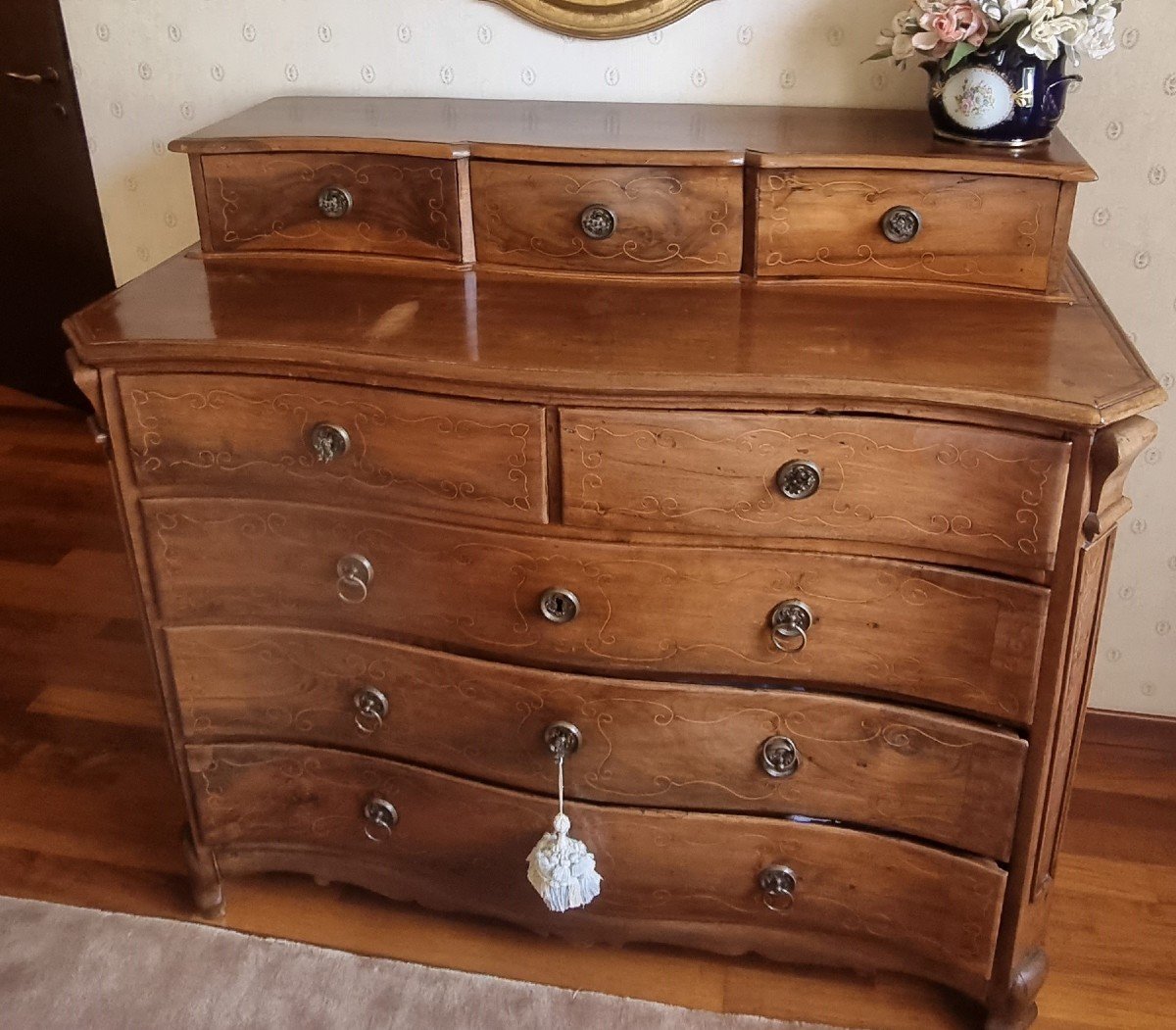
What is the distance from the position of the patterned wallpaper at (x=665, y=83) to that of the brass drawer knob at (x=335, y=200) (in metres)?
0.40

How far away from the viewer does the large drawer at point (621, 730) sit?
1.45 metres

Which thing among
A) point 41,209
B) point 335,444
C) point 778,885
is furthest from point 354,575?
point 41,209

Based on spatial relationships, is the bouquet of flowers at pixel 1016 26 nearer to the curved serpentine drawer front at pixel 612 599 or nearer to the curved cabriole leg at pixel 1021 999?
the curved serpentine drawer front at pixel 612 599

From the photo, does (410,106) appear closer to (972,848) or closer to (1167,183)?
(1167,183)

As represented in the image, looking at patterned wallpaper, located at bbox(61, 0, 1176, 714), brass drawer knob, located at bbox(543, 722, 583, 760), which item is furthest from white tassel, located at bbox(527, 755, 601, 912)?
patterned wallpaper, located at bbox(61, 0, 1176, 714)

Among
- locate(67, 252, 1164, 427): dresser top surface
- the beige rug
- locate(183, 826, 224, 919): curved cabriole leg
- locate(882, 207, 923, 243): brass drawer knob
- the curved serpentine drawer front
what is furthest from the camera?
locate(183, 826, 224, 919): curved cabriole leg

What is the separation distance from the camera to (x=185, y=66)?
6.55 feet

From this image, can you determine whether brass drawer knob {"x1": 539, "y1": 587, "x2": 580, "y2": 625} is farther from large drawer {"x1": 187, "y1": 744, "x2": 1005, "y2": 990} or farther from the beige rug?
the beige rug

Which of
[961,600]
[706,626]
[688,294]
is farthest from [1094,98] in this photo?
[706,626]

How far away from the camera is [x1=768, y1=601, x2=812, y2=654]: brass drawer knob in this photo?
4.58 feet

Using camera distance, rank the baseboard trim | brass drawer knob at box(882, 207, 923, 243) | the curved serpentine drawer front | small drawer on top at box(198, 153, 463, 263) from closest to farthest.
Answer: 1. the curved serpentine drawer front
2. brass drawer knob at box(882, 207, 923, 243)
3. small drawer on top at box(198, 153, 463, 263)
4. the baseboard trim

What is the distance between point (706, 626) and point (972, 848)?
446mm

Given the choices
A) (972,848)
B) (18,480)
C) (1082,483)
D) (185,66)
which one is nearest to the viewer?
(1082,483)

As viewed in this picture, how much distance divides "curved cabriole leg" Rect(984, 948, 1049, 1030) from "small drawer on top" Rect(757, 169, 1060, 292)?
34.9 inches
